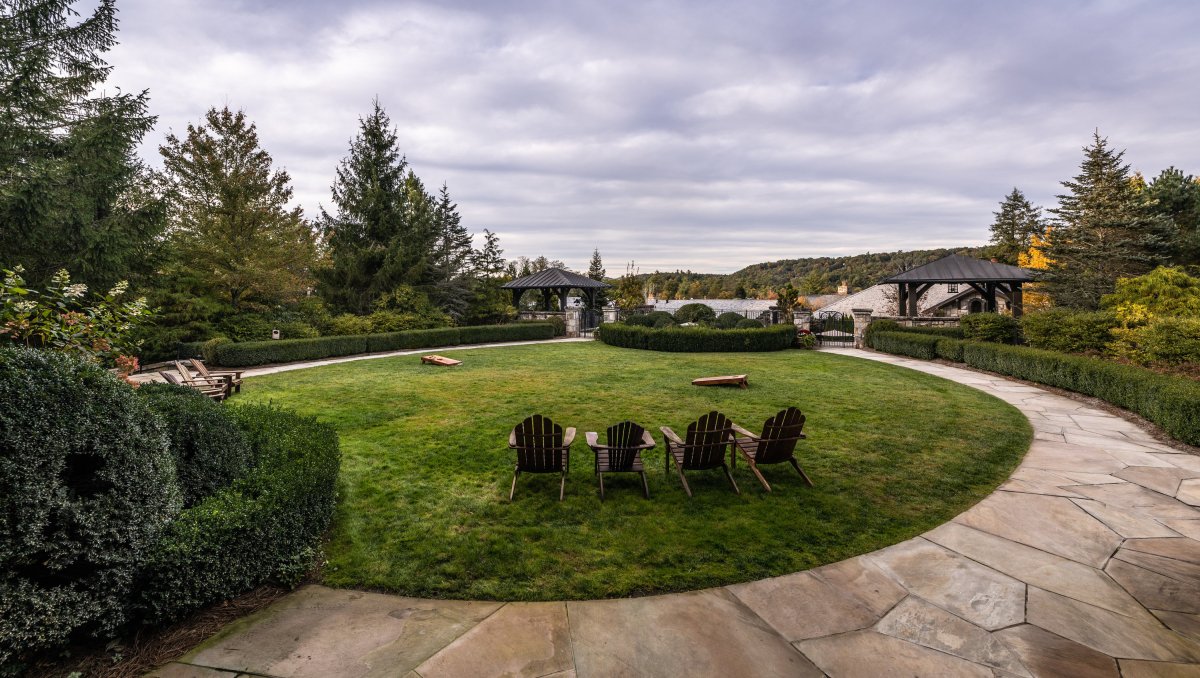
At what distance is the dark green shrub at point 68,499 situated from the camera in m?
2.00

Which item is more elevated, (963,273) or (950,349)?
(963,273)

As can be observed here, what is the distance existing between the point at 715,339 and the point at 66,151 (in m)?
18.6

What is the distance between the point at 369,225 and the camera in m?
21.7

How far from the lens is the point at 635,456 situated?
4551 mm

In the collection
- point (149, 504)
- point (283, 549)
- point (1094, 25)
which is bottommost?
point (283, 549)

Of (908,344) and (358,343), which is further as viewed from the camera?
(358,343)

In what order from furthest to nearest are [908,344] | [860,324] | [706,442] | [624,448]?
[860,324] < [908,344] < [706,442] < [624,448]

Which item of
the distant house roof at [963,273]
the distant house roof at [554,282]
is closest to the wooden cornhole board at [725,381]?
the distant house roof at [963,273]

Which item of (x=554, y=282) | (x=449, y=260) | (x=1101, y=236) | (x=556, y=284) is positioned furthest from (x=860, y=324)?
(x=449, y=260)

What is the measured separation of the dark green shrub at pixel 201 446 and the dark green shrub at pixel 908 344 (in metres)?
16.5

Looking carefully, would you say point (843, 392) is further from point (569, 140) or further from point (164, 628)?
point (569, 140)

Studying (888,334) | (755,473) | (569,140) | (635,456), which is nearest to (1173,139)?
(888,334)

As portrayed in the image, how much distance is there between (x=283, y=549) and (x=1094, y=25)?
13458mm

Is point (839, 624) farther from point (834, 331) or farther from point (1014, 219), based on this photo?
point (1014, 219)
